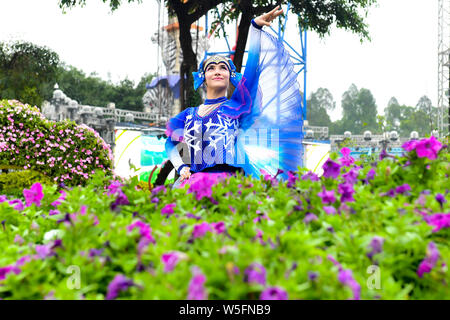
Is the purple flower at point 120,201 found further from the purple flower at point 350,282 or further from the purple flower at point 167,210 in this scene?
the purple flower at point 350,282

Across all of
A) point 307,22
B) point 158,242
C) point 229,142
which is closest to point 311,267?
point 158,242

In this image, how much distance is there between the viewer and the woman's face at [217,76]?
13.5 feet

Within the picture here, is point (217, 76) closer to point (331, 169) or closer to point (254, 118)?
point (254, 118)

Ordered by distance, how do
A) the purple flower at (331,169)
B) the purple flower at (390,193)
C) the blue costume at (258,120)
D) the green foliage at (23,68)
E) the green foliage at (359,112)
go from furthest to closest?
the green foliage at (359,112), the green foliage at (23,68), the blue costume at (258,120), the purple flower at (331,169), the purple flower at (390,193)

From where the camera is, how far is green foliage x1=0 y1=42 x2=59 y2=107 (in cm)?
2400

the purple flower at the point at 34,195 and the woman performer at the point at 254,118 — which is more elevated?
the woman performer at the point at 254,118

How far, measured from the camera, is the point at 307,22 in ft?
31.5

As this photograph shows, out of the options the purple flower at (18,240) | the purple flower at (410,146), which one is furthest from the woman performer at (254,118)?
the purple flower at (18,240)

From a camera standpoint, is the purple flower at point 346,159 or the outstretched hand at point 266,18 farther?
the outstretched hand at point 266,18

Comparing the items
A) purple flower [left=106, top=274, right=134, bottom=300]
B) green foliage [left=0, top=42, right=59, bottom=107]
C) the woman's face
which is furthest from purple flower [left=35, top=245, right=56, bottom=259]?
green foliage [left=0, top=42, right=59, bottom=107]

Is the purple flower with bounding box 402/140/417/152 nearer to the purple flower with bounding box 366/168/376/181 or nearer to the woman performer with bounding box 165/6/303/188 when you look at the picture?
the purple flower with bounding box 366/168/376/181

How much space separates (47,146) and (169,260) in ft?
23.8
